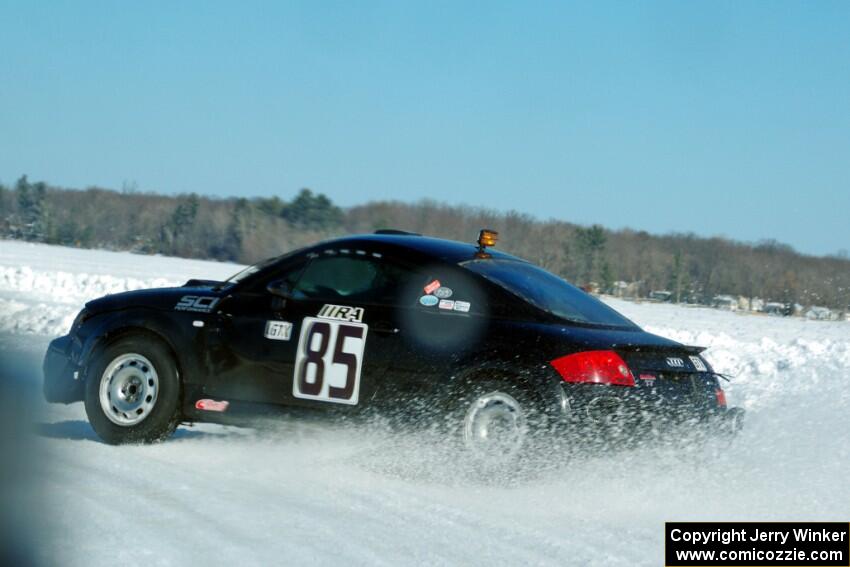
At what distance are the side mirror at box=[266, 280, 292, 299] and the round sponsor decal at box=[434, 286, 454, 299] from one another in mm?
940

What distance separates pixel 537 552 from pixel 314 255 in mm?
2661

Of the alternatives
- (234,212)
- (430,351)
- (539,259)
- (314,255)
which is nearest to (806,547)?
(430,351)

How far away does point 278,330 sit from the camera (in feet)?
20.5

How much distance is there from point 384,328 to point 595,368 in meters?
1.26

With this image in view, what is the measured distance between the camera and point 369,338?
599 cm

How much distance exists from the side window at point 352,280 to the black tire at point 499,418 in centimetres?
82

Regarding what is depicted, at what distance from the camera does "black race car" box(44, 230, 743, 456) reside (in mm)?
5527

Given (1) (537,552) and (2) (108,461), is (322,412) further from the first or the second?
(1) (537,552)

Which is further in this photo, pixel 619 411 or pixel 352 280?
pixel 352 280

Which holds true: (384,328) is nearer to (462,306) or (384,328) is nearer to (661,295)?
(462,306)

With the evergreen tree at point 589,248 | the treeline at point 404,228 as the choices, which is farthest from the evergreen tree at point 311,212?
the evergreen tree at point 589,248

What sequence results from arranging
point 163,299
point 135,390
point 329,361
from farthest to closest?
point 163,299 → point 135,390 → point 329,361

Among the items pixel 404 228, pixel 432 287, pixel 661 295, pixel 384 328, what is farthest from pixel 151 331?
pixel 661 295

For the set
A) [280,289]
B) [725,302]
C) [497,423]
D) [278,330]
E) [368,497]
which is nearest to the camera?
[368,497]
